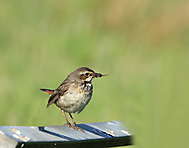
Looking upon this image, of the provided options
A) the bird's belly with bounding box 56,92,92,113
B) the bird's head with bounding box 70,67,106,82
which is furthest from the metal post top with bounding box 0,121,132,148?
the bird's head with bounding box 70,67,106,82

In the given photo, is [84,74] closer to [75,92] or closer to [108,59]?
[75,92]

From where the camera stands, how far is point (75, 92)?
7926mm

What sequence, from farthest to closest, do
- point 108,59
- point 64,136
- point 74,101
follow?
point 108,59 → point 74,101 → point 64,136

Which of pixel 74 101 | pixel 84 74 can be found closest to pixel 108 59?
pixel 84 74

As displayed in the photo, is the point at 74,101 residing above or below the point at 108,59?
below

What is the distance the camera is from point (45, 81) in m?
10.8

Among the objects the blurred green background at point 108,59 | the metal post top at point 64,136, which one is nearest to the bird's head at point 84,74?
the blurred green background at point 108,59

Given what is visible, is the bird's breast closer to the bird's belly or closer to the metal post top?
the bird's belly

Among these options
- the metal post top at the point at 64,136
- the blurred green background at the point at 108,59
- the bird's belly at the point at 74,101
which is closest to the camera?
the metal post top at the point at 64,136

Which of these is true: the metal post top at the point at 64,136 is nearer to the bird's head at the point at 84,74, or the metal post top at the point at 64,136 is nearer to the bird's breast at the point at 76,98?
the bird's breast at the point at 76,98

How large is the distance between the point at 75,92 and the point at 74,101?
13cm

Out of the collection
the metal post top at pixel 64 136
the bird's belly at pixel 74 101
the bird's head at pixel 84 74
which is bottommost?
the metal post top at pixel 64 136

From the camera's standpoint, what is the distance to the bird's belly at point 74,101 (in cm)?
780

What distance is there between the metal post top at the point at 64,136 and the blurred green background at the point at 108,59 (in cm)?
81
